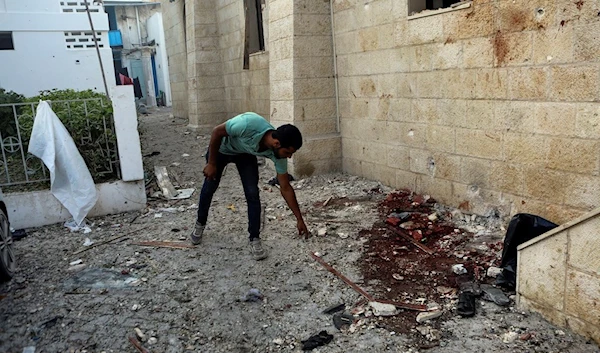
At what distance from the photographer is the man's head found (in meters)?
3.57

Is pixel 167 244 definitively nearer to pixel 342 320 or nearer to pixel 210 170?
pixel 210 170

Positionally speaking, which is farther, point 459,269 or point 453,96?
point 453,96

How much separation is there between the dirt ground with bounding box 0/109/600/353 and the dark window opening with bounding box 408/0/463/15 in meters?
2.19

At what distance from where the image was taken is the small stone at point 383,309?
3.09 metres

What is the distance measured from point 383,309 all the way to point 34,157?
457 cm

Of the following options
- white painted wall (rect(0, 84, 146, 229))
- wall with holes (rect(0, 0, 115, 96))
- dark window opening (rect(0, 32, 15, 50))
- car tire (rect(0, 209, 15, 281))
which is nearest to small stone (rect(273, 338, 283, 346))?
car tire (rect(0, 209, 15, 281))

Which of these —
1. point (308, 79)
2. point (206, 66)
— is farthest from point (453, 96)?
point (206, 66)

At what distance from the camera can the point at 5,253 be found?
12.6 ft

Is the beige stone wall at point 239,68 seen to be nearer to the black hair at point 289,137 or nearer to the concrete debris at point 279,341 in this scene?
the black hair at point 289,137

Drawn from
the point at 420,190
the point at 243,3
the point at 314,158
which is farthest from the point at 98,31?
the point at 420,190

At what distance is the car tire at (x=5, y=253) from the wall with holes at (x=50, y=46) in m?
7.39

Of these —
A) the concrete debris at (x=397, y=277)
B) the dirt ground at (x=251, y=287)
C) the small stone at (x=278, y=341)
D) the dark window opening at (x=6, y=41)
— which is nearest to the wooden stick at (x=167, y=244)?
the dirt ground at (x=251, y=287)

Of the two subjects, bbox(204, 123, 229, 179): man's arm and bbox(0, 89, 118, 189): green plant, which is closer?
bbox(204, 123, 229, 179): man's arm

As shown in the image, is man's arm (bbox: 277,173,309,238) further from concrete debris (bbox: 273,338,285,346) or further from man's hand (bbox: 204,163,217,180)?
concrete debris (bbox: 273,338,285,346)
